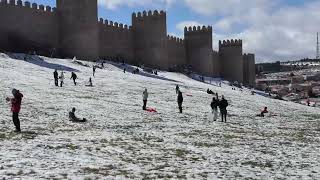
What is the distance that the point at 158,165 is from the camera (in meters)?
10.9

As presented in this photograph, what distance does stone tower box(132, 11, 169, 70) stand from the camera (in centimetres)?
6850

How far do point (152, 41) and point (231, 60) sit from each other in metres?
21.4

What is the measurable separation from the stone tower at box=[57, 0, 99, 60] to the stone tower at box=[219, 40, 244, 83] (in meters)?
32.7

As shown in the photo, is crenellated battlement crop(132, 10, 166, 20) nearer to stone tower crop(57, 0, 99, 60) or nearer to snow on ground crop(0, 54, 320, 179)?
stone tower crop(57, 0, 99, 60)

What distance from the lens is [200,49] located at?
3169 inches

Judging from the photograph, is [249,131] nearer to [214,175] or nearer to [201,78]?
[214,175]

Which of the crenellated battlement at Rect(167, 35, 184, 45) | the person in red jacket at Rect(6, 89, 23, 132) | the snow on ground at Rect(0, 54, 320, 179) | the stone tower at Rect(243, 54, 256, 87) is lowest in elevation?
the snow on ground at Rect(0, 54, 320, 179)

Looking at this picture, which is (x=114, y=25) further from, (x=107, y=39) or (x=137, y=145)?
(x=137, y=145)

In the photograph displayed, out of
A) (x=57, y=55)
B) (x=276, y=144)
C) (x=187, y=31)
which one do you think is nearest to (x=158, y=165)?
(x=276, y=144)

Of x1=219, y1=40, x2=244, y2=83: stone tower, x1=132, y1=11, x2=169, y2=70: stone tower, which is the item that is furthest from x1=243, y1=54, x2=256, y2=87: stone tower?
x1=132, y1=11, x2=169, y2=70: stone tower

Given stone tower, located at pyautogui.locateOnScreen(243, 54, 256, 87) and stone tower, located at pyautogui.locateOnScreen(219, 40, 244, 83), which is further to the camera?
stone tower, located at pyautogui.locateOnScreen(243, 54, 256, 87)

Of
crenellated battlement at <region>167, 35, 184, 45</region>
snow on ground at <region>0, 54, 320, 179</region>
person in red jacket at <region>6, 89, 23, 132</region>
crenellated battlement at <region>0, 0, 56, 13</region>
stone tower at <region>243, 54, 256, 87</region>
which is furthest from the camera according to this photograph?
stone tower at <region>243, 54, 256, 87</region>

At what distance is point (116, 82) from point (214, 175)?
30031 mm

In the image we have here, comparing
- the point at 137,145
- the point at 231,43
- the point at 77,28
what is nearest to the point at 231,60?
the point at 231,43
